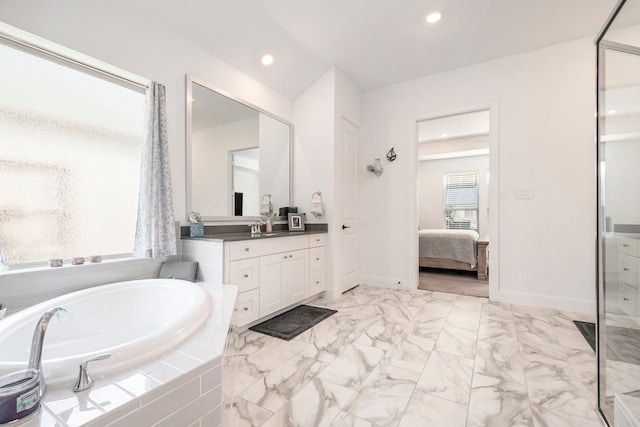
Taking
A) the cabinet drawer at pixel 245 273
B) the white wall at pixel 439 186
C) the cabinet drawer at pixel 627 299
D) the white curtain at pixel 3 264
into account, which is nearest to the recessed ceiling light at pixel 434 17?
the cabinet drawer at pixel 627 299

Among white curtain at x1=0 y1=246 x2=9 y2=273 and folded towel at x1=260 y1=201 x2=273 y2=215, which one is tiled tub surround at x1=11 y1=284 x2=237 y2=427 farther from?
folded towel at x1=260 y1=201 x2=273 y2=215

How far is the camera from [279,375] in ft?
5.69

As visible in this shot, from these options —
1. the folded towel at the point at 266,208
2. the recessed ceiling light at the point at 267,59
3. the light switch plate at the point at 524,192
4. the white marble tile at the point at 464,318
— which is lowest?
the white marble tile at the point at 464,318

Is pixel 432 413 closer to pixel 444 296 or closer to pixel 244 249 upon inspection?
pixel 244 249

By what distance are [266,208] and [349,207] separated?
43.7 inches

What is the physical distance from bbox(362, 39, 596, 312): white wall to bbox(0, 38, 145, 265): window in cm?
307

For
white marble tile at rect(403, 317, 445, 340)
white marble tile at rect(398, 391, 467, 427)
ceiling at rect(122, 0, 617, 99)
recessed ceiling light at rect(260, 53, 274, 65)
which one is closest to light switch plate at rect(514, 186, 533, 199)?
ceiling at rect(122, 0, 617, 99)

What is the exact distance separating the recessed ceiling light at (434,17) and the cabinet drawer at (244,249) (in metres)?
2.58

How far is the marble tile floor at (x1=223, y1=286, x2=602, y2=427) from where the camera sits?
1.39m

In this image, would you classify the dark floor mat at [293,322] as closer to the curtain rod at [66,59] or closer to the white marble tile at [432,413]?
the white marble tile at [432,413]

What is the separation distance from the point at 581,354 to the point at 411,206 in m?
2.12

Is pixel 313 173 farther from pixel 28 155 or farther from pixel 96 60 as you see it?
pixel 28 155

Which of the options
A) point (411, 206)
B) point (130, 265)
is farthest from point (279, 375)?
point (411, 206)

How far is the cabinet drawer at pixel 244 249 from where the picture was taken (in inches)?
88.0
